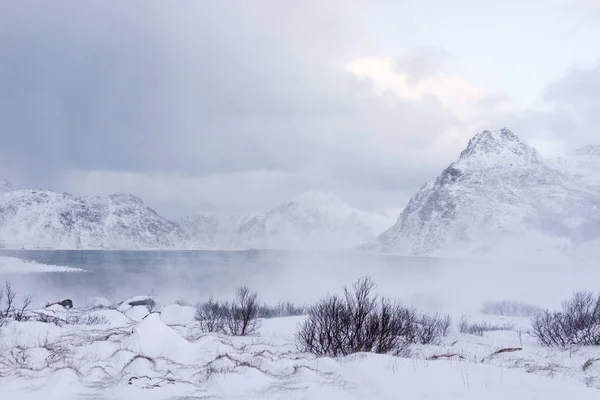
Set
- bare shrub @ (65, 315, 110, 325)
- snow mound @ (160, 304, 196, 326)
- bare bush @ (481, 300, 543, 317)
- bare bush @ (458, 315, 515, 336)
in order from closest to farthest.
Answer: bare shrub @ (65, 315, 110, 325), bare bush @ (458, 315, 515, 336), snow mound @ (160, 304, 196, 326), bare bush @ (481, 300, 543, 317)

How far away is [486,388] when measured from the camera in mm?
12133

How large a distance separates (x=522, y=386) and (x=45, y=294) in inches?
4516

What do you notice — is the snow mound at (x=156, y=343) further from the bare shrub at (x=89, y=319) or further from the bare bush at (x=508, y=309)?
the bare bush at (x=508, y=309)

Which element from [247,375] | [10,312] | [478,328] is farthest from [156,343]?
[478,328]

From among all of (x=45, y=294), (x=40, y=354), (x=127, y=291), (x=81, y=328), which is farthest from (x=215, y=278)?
(x=40, y=354)

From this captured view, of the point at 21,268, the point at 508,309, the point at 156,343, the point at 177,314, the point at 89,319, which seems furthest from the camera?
the point at 21,268

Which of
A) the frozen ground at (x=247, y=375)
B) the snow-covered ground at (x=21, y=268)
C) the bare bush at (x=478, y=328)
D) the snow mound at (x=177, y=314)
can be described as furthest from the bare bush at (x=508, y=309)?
the snow-covered ground at (x=21, y=268)

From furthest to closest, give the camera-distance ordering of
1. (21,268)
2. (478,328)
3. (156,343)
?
(21,268) < (478,328) < (156,343)

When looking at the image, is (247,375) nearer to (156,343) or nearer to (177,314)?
(156,343)

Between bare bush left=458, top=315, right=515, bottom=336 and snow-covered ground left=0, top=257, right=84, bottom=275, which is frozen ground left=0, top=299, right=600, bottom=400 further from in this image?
snow-covered ground left=0, top=257, right=84, bottom=275

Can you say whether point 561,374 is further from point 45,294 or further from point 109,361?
point 45,294

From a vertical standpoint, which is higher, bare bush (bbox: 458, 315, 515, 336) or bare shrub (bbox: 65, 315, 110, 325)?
bare shrub (bbox: 65, 315, 110, 325)

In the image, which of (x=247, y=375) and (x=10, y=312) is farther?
(x=10, y=312)

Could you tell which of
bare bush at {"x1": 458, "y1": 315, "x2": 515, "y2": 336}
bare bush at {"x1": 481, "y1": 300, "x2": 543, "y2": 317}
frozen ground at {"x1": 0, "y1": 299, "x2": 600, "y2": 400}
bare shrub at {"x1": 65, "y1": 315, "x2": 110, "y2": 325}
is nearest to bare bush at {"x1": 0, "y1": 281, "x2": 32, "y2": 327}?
bare shrub at {"x1": 65, "y1": 315, "x2": 110, "y2": 325}
